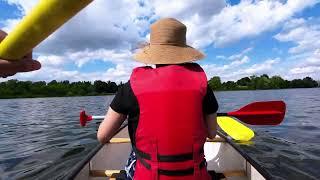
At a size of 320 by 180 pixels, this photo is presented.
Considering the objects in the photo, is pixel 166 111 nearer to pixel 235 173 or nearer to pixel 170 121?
pixel 170 121

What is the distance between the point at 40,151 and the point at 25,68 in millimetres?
10466

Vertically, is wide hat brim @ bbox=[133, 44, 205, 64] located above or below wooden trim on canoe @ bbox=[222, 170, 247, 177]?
above

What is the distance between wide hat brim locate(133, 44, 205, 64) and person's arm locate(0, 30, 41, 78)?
5.69ft

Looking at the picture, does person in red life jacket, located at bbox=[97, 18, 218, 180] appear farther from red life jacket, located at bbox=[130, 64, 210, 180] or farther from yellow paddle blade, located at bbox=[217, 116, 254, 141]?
yellow paddle blade, located at bbox=[217, 116, 254, 141]

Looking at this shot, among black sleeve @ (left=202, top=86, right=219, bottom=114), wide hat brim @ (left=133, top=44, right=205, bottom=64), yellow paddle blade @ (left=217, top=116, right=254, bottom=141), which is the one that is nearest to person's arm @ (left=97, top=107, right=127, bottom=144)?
wide hat brim @ (left=133, top=44, right=205, bottom=64)

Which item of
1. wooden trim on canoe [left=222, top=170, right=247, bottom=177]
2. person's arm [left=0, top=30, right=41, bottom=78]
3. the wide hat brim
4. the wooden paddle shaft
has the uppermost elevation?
the wide hat brim

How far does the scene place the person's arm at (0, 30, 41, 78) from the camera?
852 mm

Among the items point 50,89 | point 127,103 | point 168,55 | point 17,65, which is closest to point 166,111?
point 127,103

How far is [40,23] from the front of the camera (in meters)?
0.62

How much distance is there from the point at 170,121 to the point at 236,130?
162 inches

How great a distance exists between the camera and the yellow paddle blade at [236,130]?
20.1 ft

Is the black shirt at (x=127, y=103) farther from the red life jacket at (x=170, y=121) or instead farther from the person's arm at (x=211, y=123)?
the person's arm at (x=211, y=123)

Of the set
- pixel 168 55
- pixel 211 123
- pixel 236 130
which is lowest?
pixel 236 130

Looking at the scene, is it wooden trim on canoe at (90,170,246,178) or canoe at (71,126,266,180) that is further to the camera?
canoe at (71,126,266,180)
